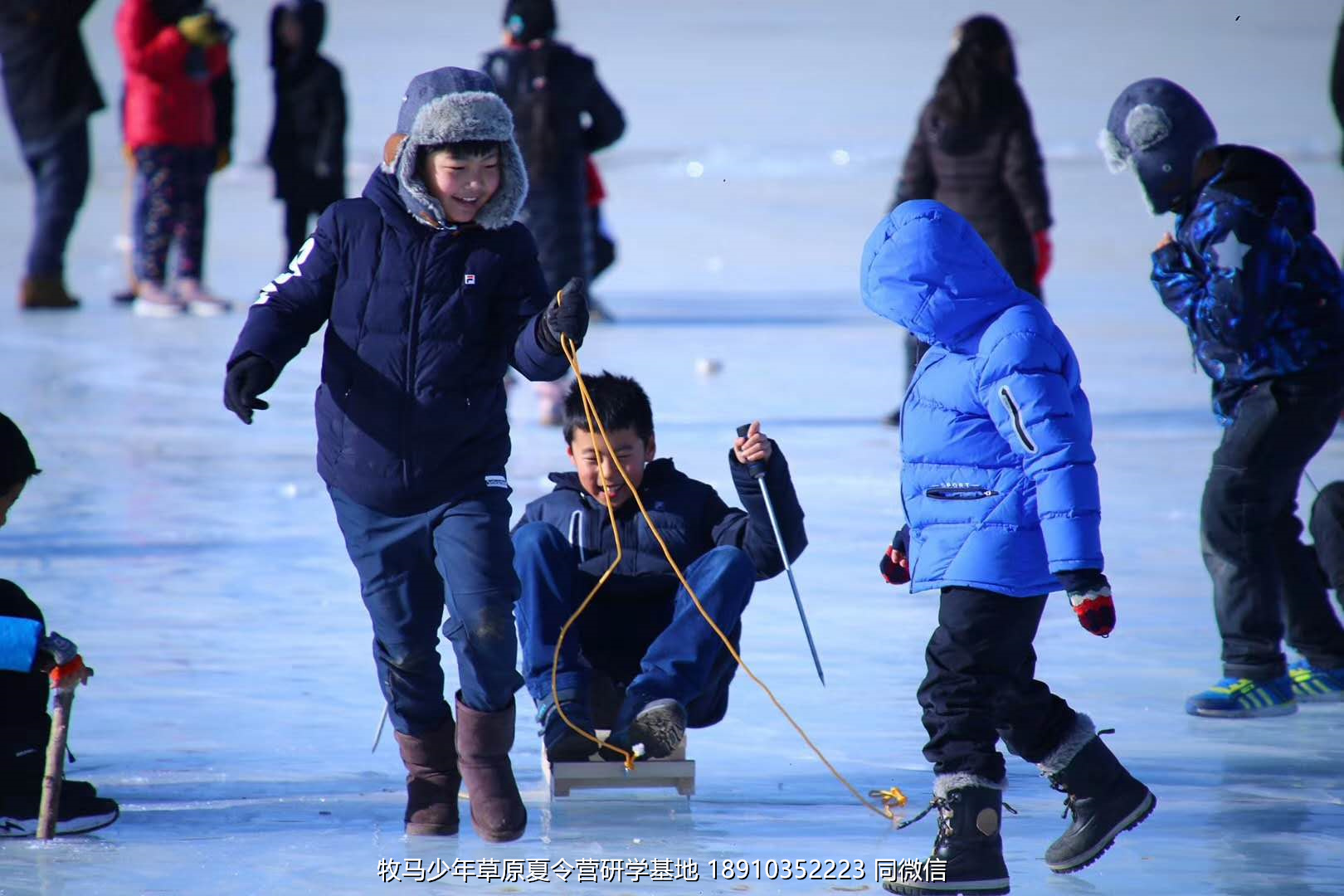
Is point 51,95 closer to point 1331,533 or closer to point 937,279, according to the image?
point 1331,533

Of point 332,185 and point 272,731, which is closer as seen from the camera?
point 272,731

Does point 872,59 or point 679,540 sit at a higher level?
point 872,59

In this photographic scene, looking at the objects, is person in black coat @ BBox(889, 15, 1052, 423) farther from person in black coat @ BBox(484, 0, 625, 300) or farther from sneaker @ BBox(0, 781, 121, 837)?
sneaker @ BBox(0, 781, 121, 837)

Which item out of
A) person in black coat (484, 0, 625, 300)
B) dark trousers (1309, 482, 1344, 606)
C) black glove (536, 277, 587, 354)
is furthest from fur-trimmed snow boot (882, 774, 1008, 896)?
person in black coat (484, 0, 625, 300)

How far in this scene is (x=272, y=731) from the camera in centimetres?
427

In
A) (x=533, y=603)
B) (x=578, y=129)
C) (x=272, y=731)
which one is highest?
(x=578, y=129)

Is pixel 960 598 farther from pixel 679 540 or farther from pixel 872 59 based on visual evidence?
pixel 872 59

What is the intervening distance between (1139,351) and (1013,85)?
135 inches

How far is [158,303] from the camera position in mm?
12281

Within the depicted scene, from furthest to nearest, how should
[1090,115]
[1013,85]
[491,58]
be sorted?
[1090,115], [491,58], [1013,85]

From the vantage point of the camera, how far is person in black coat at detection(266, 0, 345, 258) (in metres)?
12.5

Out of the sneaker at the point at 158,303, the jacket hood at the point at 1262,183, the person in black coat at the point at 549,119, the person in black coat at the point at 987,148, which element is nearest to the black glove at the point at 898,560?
the jacket hood at the point at 1262,183

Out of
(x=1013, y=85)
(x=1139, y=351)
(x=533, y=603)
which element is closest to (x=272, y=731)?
(x=533, y=603)

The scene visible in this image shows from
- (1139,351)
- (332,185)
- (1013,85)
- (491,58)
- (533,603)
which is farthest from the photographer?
(332,185)
